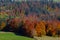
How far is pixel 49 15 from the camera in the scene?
25.2 m

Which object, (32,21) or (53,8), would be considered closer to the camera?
(32,21)

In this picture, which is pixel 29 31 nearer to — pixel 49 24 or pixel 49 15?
pixel 49 24

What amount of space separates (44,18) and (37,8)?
3.73 meters

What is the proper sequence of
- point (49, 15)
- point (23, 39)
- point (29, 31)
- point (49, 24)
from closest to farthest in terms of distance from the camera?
point (23, 39) < point (29, 31) < point (49, 24) < point (49, 15)

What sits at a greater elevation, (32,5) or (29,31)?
(32,5)

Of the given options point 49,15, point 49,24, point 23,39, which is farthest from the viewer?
point 49,15

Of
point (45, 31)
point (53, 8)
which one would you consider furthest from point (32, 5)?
point (45, 31)

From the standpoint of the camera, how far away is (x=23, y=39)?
1886 centimetres

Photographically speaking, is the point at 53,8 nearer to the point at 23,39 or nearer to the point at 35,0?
the point at 35,0

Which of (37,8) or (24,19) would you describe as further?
(37,8)

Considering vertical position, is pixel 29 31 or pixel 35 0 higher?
pixel 35 0

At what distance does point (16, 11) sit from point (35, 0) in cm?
438

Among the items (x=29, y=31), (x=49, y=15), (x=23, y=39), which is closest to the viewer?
(x=23, y=39)

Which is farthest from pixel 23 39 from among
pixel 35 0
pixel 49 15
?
pixel 35 0
